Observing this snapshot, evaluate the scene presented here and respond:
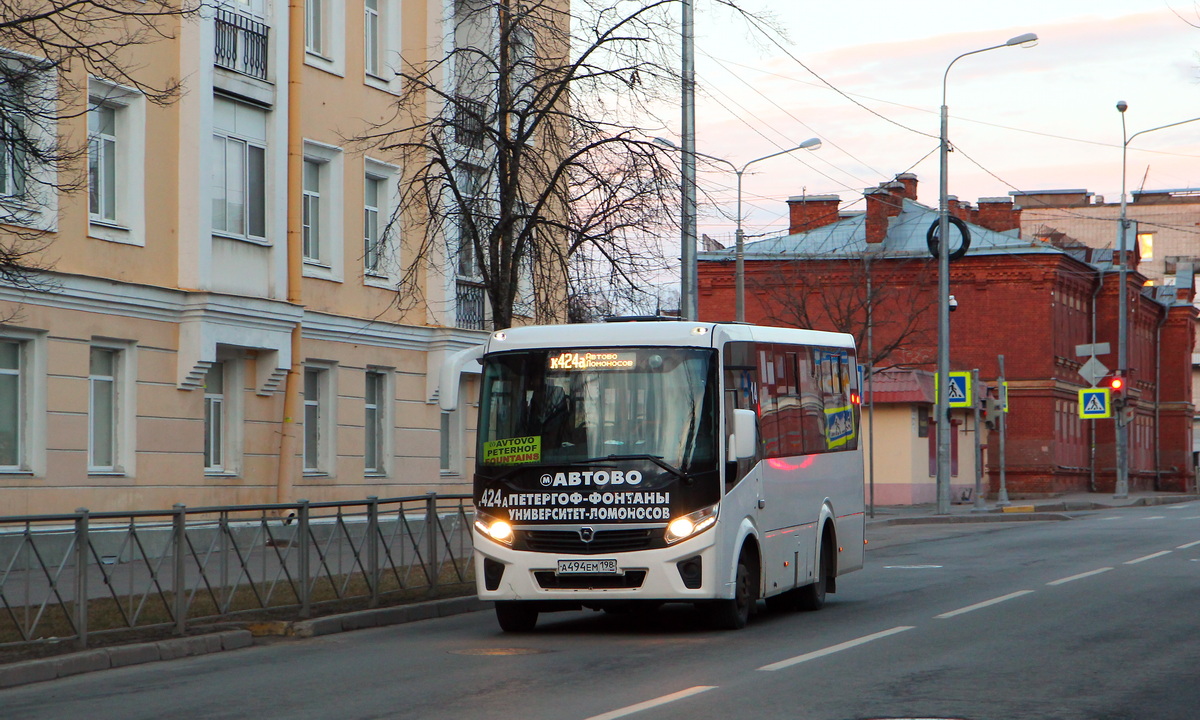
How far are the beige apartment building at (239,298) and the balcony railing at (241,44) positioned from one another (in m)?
0.03

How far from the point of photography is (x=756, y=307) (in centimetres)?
6034

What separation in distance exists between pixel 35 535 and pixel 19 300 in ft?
29.3

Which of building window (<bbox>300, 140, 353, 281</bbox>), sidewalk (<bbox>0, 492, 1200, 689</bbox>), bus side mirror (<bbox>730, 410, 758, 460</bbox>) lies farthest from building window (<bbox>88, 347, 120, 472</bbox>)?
bus side mirror (<bbox>730, 410, 758, 460</bbox>)

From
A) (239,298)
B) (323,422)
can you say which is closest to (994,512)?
(323,422)

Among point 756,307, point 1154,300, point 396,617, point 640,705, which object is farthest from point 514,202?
point 1154,300

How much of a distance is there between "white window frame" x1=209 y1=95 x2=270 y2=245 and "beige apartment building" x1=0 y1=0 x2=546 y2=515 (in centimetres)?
3

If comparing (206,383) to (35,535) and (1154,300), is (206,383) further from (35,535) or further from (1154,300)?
(1154,300)

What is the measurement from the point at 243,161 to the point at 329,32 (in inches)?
132

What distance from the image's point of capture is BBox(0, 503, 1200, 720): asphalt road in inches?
378

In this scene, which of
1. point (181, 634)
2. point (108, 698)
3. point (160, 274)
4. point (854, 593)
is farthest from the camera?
point (160, 274)

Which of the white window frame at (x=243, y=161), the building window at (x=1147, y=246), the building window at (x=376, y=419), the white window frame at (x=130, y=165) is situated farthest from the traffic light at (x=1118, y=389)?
the building window at (x=1147, y=246)

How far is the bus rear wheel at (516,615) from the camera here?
1434 cm

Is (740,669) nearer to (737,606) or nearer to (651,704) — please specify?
(651,704)

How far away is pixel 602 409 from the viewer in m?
14.1
